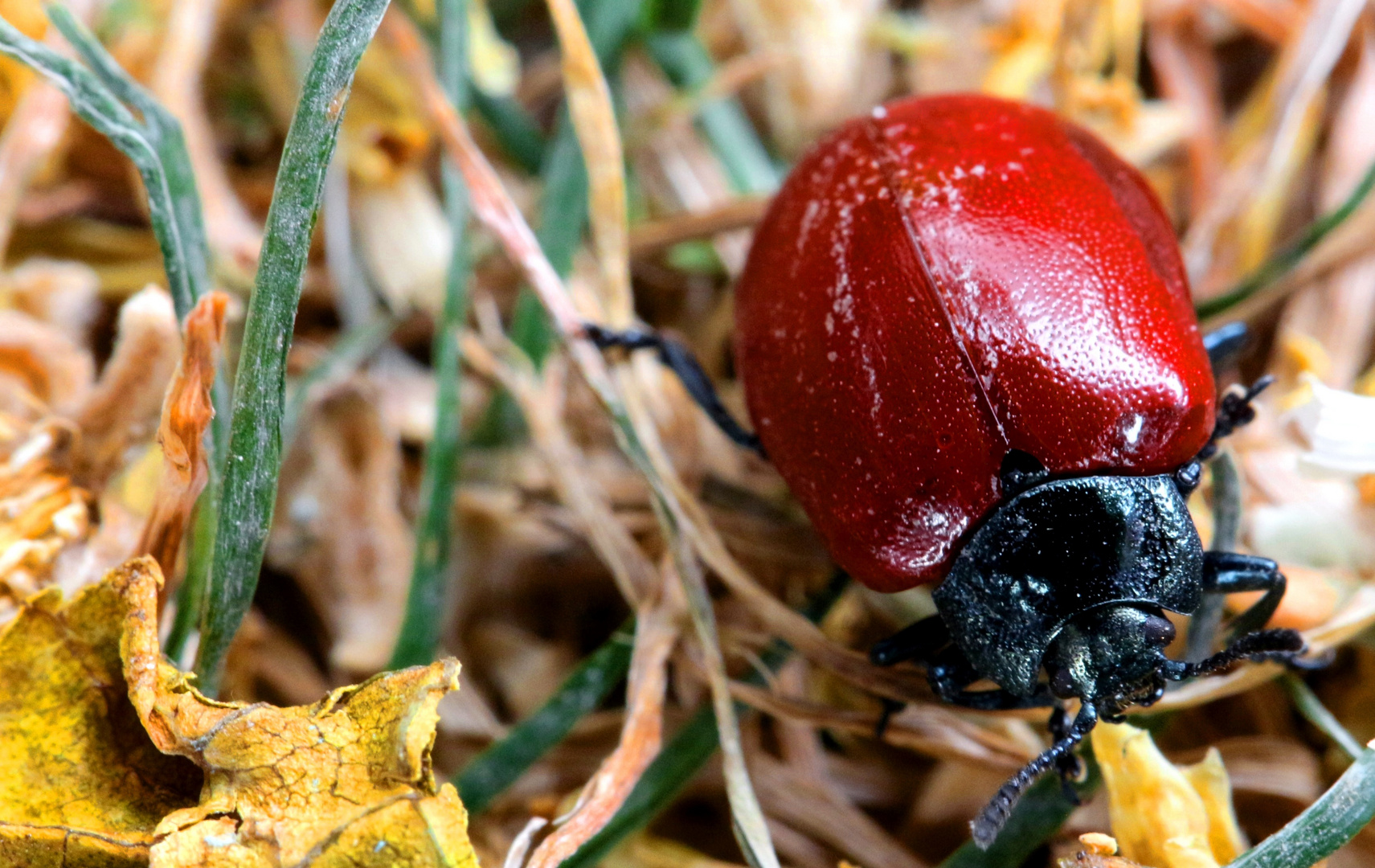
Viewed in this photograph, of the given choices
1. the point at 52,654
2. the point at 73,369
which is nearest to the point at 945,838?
the point at 52,654

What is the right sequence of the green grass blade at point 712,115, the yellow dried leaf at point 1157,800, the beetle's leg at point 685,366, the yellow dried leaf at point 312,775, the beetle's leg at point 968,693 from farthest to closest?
the green grass blade at point 712,115
the beetle's leg at point 685,366
the beetle's leg at point 968,693
the yellow dried leaf at point 1157,800
the yellow dried leaf at point 312,775

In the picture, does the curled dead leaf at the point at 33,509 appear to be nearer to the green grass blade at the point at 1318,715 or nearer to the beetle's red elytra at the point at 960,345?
the beetle's red elytra at the point at 960,345

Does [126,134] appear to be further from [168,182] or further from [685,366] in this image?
[685,366]

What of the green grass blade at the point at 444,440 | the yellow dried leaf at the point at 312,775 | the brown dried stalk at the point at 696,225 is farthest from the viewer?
the brown dried stalk at the point at 696,225

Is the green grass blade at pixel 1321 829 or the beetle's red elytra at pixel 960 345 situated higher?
the beetle's red elytra at pixel 960 345

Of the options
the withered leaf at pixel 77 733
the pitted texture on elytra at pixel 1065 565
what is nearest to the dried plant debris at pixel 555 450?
the withered leaf at pixel 77 733

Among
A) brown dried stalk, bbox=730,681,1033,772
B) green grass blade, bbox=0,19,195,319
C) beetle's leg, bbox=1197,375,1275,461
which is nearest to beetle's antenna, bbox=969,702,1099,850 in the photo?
brown dried stalk, bbox=730,681,1033,772

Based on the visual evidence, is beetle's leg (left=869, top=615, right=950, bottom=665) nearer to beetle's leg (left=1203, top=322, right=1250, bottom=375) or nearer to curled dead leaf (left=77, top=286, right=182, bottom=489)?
beetle's leg (left=1203, top=322, right=1250, bottom=375)
